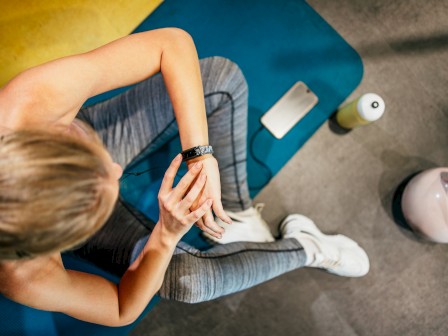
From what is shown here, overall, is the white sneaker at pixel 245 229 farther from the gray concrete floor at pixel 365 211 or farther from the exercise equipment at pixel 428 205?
the exercise equipment at pixel 428 205

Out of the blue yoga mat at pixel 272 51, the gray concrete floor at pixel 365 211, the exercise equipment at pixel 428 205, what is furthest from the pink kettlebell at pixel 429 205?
the blue yoga mat at pixel 272 51

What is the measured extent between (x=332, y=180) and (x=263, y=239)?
1.21ft

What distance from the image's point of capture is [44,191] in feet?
1.52

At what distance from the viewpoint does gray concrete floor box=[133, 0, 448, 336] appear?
4.03ft

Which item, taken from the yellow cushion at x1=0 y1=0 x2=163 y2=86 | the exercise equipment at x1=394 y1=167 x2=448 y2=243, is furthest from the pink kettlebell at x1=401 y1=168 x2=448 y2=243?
the yellow cushion at x1=0 y1=0 x2=163 y2=86

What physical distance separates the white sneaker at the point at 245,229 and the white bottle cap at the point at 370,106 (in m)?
0.50

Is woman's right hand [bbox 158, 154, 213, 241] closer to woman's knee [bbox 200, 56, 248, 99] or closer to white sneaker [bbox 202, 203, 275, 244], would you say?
woman's knee [bbox 200, 56, 248, 99]

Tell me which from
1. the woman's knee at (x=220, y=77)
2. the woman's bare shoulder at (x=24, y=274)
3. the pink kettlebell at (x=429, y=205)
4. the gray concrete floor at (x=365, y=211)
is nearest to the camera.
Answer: the woman's bare shoulder at (x=24, y=274)

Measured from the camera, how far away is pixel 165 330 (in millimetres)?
1199

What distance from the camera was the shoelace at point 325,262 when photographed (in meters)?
1.08

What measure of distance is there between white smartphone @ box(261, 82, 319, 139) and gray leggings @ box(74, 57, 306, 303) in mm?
263

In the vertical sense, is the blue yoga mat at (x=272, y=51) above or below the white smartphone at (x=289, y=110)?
above

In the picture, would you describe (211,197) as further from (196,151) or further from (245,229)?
A: (245,229)

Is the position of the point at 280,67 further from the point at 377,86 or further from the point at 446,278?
the point at 446,278
